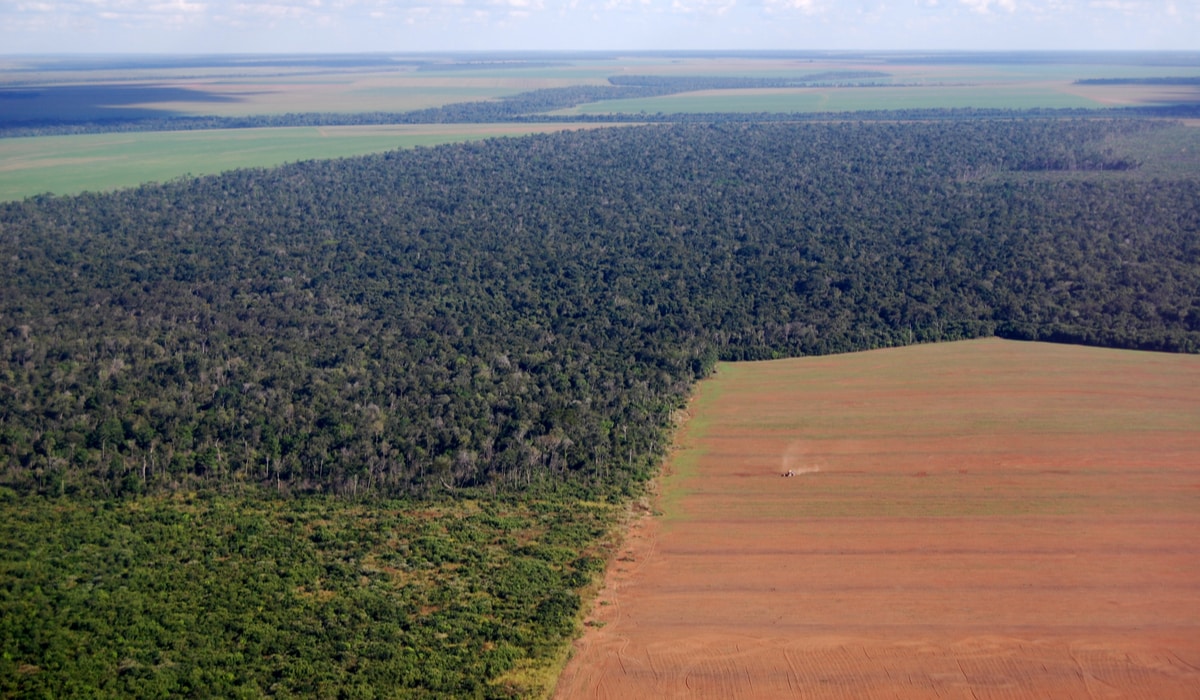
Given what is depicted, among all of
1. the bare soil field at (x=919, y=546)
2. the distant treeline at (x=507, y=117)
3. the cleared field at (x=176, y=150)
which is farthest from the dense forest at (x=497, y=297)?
the distant treeline at (x=507, y=117)

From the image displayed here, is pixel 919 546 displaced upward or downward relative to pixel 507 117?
A: downward

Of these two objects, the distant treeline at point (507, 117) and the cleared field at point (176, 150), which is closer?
the cleared field at point (176, 150)

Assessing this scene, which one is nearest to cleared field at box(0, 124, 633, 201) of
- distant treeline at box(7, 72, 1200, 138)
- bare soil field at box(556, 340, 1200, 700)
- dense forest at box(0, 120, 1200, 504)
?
distant treeline at box(7, 72, 1200, 138)

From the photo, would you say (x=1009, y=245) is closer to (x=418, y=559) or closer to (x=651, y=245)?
(x=651, y=245)

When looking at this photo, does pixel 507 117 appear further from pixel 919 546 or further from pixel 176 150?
pixel 919 546

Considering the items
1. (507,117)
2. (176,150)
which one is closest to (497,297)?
(176,150)

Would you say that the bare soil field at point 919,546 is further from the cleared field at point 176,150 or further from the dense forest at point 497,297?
the cleared field at point 176,150

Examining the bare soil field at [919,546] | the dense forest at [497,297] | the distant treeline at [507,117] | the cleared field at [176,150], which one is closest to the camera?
the bare soil field at [919,546]
